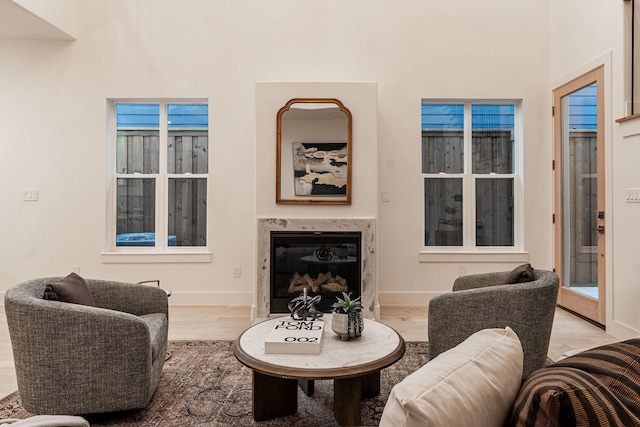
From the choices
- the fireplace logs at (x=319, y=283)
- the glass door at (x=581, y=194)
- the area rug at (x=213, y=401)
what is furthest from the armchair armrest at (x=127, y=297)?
the glass door at (x=581, y=194)

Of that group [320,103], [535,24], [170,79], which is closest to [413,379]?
[320,103]

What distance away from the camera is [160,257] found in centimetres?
433

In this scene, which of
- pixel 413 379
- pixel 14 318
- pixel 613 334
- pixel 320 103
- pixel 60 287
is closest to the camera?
pixel 413 379

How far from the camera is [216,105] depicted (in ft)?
14.2

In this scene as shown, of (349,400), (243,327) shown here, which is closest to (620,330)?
(349,400)

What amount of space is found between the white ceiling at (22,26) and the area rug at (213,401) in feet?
11.2

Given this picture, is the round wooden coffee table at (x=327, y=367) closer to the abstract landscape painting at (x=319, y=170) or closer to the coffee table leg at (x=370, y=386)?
the coffee table leg at (x=370, y=386)

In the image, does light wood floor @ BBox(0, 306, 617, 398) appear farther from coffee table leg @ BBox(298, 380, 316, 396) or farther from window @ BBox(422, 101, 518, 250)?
coffee table leg @ BBox(298, 380, 316, 396)

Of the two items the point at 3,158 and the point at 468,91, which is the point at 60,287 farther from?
the point at 468,91

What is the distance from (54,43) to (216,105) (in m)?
1.89

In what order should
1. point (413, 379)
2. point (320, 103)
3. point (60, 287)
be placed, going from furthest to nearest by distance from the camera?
point (320, 103) → point (60, 287) → point (413, 379)

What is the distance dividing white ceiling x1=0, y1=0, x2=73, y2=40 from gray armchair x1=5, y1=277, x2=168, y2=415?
309 cm

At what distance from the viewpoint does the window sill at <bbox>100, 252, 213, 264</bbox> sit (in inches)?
170

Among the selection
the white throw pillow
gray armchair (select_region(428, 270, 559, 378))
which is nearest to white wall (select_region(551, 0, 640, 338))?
gray armchair (select_region(428, 270, 559, 378))
